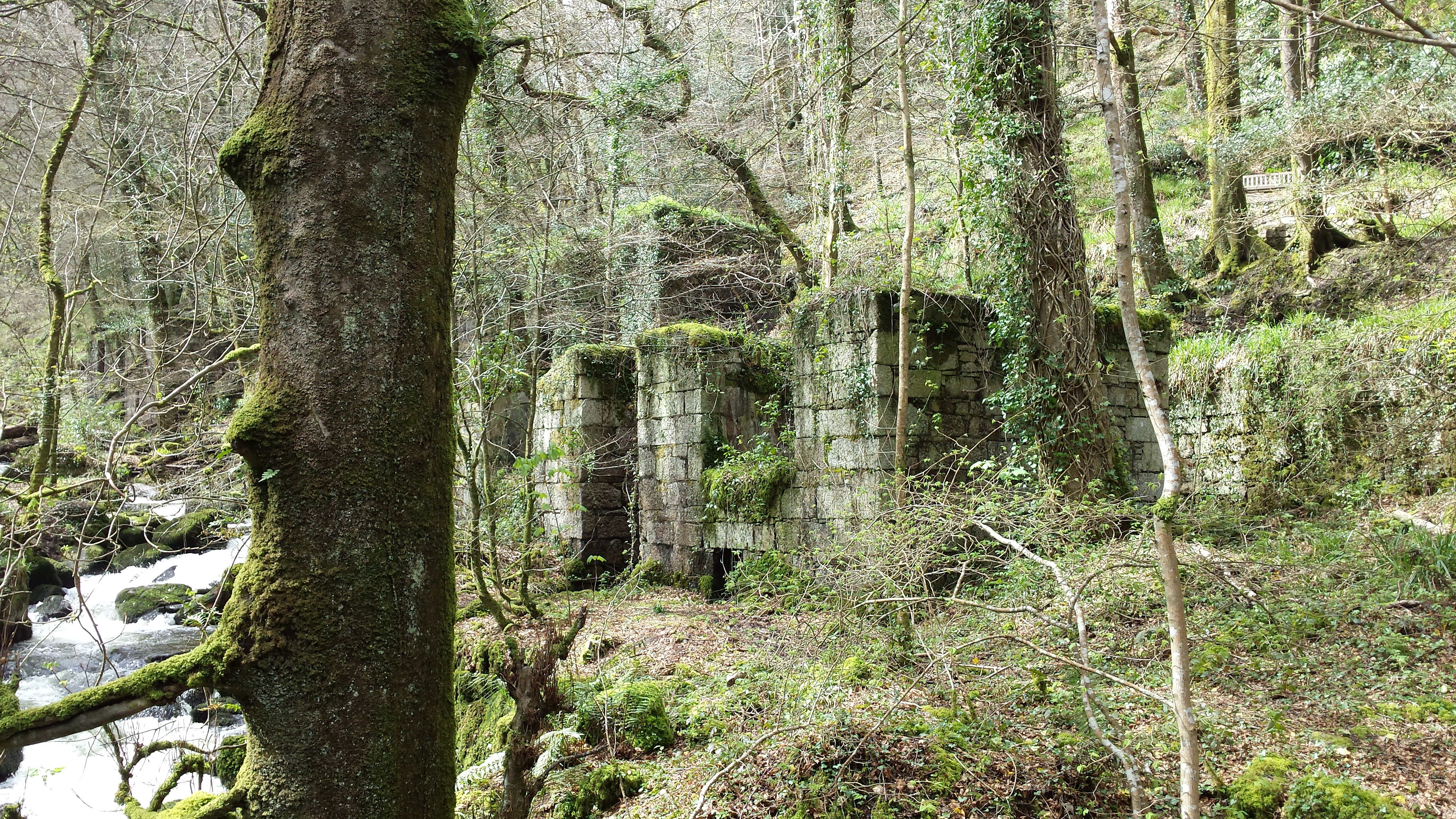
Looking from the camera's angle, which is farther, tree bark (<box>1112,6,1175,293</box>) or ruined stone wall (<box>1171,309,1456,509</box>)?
tree bark (<box>1112,6,1175,293</box>)

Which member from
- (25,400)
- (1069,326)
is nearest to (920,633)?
(1069,326)

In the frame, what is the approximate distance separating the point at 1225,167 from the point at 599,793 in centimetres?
1258

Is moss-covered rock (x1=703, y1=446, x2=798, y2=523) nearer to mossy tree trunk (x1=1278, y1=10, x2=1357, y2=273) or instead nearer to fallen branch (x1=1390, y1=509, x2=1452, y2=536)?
fallen branch (x1=1390, y1=509, x2=1452, y2=536)

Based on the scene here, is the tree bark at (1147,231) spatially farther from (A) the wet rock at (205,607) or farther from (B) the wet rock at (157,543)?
(B) the wet rock at (157,543)

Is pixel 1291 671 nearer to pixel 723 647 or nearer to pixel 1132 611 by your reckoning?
pixel 1132 611

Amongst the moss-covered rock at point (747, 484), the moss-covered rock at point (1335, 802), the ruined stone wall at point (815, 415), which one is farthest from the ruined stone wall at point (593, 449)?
the moss-covered rock at point (1335, 802)

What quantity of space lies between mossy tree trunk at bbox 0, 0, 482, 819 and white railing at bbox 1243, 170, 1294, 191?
16873 millimetres

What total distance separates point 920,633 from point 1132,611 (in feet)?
5.72

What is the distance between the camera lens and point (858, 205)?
53.7ft

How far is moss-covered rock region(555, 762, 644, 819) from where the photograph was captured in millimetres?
3994

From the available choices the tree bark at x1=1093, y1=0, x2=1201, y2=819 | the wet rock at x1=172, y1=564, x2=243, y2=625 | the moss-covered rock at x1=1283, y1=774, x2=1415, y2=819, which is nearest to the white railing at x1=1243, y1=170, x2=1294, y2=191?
the tree bark at x1=1093, y1=0, x2=1201, y2=819

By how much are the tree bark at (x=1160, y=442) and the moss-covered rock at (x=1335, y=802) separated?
446 millimetres

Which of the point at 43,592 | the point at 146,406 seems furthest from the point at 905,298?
the point at 43,592

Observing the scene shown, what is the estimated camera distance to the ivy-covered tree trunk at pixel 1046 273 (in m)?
6.93
